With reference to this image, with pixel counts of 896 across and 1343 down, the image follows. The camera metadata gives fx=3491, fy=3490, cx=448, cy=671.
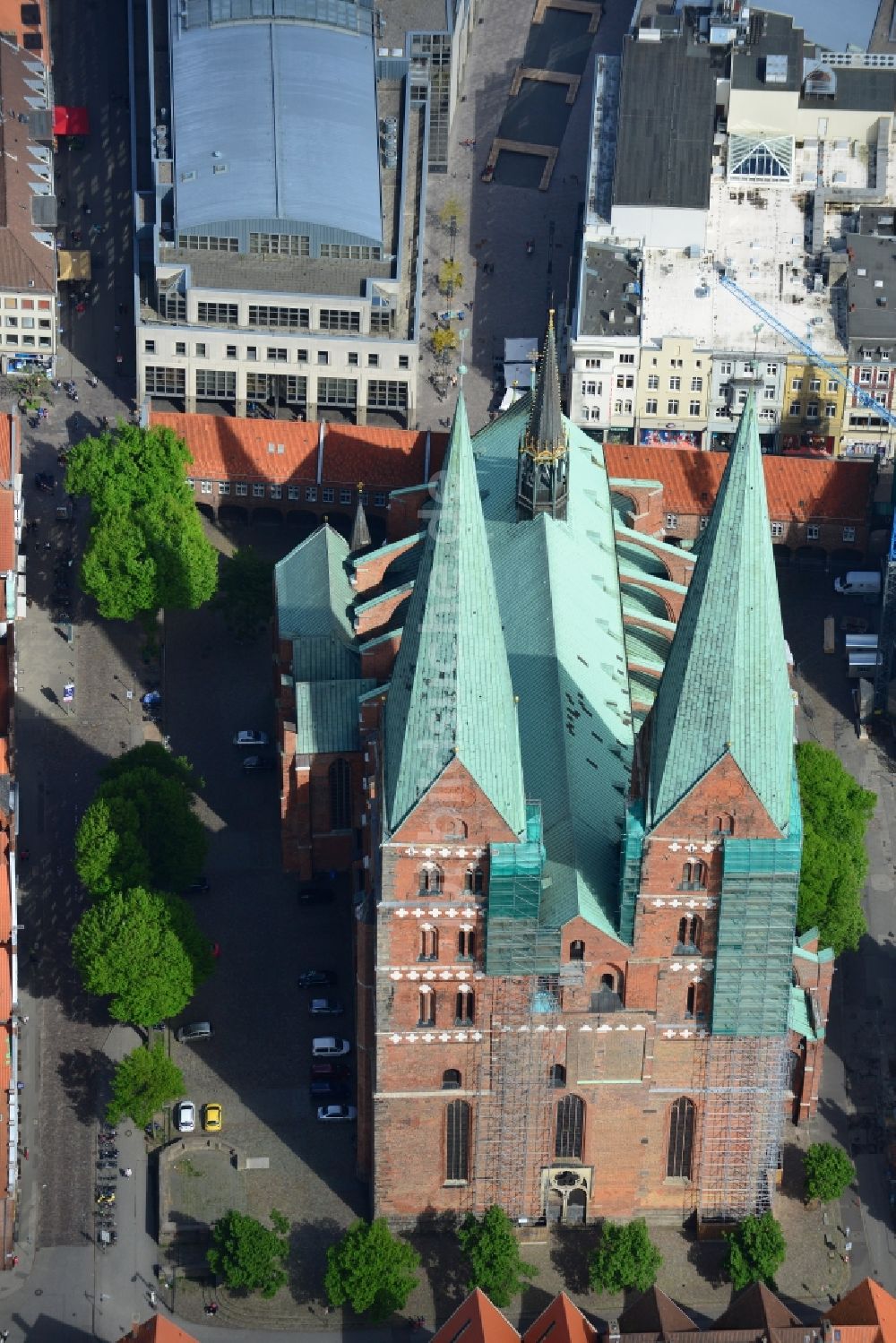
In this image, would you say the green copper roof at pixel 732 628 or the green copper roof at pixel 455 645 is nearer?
the green copper roof at pixel 732 628

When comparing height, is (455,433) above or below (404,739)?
above

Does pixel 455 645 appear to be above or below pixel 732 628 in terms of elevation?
below

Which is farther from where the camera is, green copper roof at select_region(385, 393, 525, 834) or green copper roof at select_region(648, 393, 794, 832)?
green copper roof at select_region(385, 393, 525, 834)

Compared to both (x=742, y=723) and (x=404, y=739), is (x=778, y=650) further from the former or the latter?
(x=404, y=739)

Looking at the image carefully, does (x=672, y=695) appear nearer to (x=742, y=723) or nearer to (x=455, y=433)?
(x=742, y=723)

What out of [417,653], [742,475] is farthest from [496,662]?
[742,475]

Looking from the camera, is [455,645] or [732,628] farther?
[455,645]
